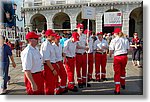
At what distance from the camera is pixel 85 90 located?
5.73 m

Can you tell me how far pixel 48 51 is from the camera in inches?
178

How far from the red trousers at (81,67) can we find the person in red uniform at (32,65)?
2144 millimetres

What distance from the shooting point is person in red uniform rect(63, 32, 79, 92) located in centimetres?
557

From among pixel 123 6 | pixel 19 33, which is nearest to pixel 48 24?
pixel 19 33

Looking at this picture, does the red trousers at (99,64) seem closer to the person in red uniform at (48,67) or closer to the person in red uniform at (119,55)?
the person in red uniform at (119,55)

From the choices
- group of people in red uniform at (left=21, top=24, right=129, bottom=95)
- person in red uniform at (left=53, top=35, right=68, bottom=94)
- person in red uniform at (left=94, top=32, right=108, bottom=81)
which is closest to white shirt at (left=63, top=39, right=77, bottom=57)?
group of people in red uniform at (left=21, top=24, right=129, bottom=95)

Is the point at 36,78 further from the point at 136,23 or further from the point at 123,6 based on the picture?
the point at 136,23

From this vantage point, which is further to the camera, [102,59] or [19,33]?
[19,33]

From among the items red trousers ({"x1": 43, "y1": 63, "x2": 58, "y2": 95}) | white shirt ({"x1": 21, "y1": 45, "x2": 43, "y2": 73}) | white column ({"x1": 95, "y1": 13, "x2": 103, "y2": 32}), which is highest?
white column ({"x1": 95, "y1": 13, "x2": 103, "y2": 32})

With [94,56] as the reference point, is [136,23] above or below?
above

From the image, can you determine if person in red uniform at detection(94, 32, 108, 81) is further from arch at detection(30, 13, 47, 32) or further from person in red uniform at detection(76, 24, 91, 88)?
arch at detection(30, 13, 47, 32)

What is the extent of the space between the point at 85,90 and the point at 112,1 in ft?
56.7

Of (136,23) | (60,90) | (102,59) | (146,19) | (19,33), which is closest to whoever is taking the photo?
(146,19)

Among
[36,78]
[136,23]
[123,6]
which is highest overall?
[123,6]
